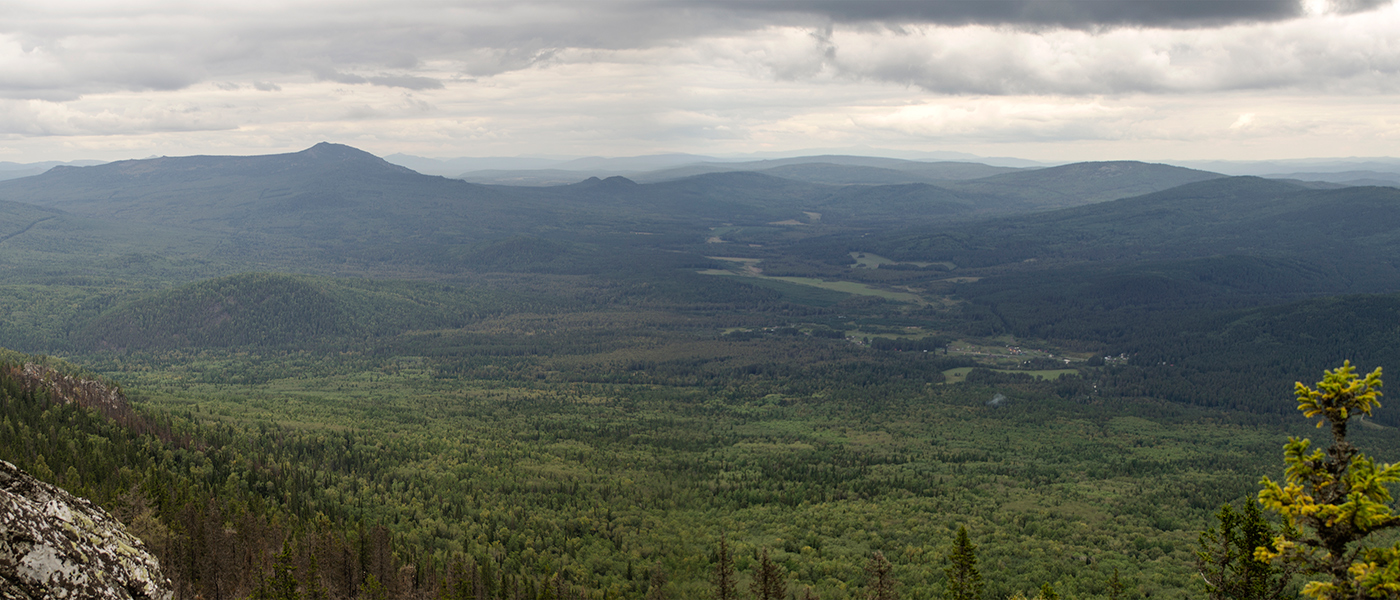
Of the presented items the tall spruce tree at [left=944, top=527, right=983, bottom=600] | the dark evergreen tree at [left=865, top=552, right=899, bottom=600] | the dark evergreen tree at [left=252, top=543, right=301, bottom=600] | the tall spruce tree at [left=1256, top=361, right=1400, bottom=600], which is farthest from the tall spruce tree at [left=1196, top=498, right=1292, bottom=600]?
the dark evergreen tree at [left=252, top=543, right=301, bottom=600]

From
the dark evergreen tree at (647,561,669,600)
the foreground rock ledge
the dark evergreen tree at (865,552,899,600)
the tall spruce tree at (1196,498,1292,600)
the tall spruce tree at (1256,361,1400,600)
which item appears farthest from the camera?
the dark evergreen tree at (647,561,669,600)

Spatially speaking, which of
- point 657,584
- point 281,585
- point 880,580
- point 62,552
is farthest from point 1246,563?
point 657,584

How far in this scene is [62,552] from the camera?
16.3m

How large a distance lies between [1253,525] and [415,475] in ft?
287

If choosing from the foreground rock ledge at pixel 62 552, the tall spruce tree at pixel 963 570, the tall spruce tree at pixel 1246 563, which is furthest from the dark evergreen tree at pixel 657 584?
the foreground rock ledge at pixel 62 552

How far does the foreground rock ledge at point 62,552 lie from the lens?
15586 mm

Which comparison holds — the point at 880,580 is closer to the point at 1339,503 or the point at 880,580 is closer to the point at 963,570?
the point at 963,570

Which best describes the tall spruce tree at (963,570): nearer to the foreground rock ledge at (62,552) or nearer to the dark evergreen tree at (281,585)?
the dark evergreen tree at (281,585)

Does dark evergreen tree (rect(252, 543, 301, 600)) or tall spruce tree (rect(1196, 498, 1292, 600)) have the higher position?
tall spruce tree (rect(1196, 498, 1292, 600))

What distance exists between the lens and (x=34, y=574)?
1568cm

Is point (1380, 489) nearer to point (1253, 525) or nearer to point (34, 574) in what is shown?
point (1253, 525)

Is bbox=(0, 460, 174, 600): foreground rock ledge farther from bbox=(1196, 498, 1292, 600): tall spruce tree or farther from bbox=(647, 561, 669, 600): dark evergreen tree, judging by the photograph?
bbox=(647, 561, 669, 600): dark evergreen tree

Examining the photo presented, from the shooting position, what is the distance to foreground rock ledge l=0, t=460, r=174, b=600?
15586 millimetres

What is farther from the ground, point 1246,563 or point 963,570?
point 1246,563
